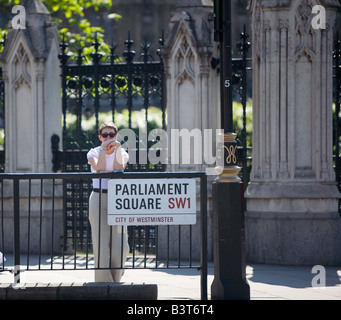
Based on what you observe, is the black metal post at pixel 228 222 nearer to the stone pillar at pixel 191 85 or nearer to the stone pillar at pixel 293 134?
the stone pillar at pixel 293 134

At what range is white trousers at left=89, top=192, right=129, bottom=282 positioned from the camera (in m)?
9.37

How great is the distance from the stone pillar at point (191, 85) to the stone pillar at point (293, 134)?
2.97ft

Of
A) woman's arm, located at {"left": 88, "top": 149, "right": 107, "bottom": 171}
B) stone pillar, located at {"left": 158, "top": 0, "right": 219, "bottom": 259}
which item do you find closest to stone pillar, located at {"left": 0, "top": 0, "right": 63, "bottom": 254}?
stone pillar, located at {"left": 158, "top": 0, "right": 219, "bottom": 259}

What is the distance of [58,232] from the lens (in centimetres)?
1392

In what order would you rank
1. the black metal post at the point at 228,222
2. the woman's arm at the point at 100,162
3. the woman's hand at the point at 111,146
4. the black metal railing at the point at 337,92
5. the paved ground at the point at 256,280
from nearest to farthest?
the black metal post at the point at 228,222 → the paved ground at the point at 256,280 → the woman's arm at the point at 100,162 → the woman's hand at the point at 111,146 → the black metal railing at the point at 337,92

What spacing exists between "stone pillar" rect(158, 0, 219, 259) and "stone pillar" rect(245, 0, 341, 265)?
0.91 metres

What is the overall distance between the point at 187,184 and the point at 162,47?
4.69m

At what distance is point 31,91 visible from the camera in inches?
557

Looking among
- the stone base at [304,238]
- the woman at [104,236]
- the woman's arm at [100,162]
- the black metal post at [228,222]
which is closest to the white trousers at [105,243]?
the woman at [104,236]

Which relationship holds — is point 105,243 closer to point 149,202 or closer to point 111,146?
point 149,202

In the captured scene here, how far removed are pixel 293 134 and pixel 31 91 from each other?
4.48 m

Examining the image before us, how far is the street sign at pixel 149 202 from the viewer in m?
8.95
